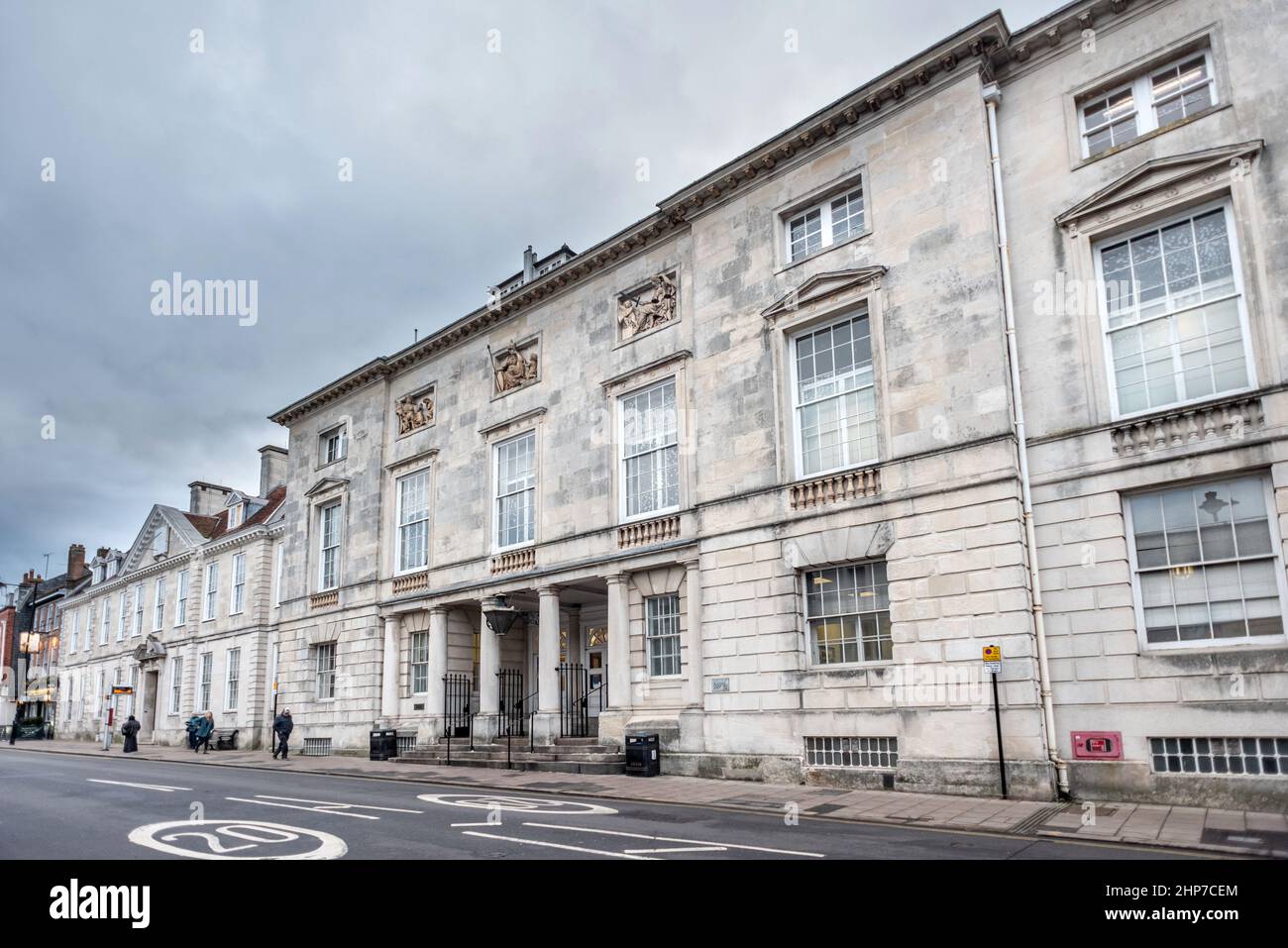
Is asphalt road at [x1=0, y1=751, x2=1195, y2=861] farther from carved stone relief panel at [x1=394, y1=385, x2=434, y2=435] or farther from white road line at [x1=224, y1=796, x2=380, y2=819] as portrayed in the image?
carved stone relief panel at [x1=394, y1=385, x2=434, y2=435]

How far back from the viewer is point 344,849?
950 centimetres

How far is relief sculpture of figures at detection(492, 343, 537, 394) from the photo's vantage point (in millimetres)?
25547

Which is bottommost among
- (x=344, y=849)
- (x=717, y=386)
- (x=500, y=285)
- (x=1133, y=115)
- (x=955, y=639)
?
(x=344, y=849)

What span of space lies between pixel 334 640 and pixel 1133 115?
86.6ft

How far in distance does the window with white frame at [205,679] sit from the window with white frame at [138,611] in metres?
8.96

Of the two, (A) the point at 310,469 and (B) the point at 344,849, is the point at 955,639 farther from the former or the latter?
(A) the point at 310,469

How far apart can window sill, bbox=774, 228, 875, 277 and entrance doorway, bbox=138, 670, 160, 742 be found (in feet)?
126

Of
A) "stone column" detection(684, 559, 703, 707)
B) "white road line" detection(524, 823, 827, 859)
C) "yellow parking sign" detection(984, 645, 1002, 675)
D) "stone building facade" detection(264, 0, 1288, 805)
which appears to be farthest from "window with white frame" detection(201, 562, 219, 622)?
"yellow parking sign" detection(984, 645, 1002, 675)

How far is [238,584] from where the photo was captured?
38469 millimetres

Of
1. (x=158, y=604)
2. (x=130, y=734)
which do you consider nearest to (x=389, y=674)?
(x=130, y=734)
